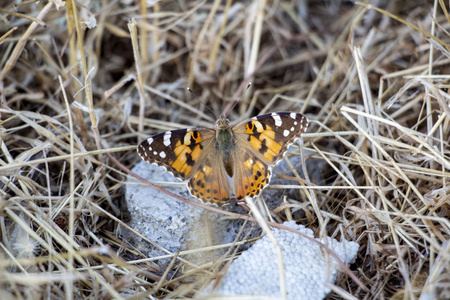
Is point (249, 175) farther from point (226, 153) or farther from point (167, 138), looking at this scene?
point (167, 138)

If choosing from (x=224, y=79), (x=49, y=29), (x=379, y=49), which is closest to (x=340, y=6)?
(x=379, y=49)

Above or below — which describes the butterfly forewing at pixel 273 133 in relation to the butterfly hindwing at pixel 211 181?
above

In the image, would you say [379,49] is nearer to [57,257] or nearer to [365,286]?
[365,286]

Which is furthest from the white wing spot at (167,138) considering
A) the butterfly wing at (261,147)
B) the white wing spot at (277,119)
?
the white wing spot at (277,119)

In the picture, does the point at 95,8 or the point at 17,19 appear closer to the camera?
the point at 17,19

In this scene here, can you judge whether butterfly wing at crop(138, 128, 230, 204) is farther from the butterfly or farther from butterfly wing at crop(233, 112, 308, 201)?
butterfly wing at crop(233, 112, 308, 201)

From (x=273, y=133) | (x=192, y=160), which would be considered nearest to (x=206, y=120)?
(x=192, y=160)

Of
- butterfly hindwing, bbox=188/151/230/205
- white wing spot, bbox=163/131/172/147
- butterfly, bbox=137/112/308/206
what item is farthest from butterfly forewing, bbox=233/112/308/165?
white wing spot, bbox=163/131/172/147

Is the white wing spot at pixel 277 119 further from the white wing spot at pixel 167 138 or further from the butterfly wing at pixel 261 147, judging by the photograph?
the white wing spot at pixel 167 138
